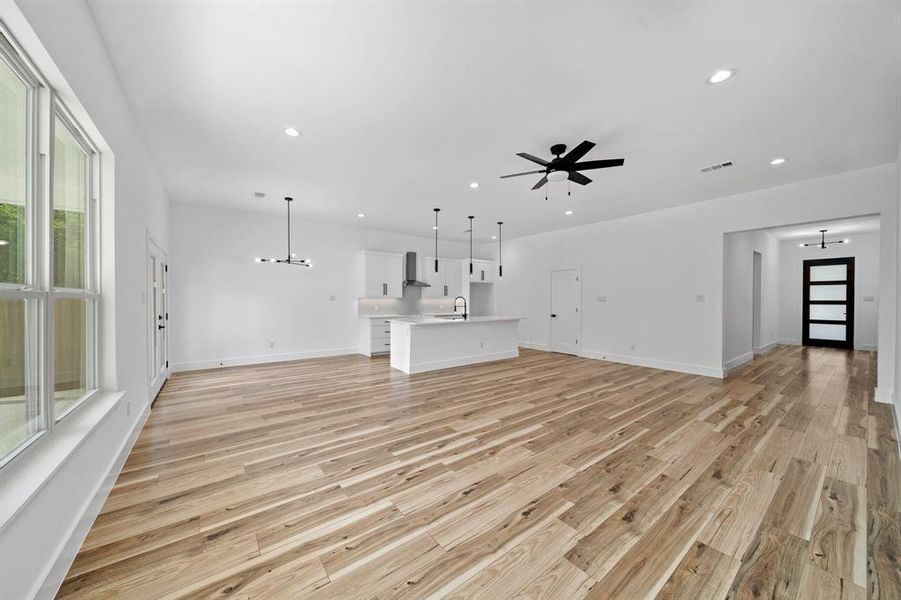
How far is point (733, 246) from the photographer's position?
6090 mm

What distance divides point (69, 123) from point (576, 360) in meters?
7.46

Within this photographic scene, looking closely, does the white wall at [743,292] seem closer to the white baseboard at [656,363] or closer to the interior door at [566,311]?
the white baseboard at [656,363]

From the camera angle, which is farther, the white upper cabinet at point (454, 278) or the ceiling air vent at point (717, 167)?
the white upper cabinet at point (454, 278)

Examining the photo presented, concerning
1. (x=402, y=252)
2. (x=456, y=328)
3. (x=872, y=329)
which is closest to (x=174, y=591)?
(x=456, y=328)

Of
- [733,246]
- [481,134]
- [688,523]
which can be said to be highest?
[481,134]

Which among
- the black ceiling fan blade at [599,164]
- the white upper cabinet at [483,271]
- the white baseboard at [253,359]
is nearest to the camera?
the black ceiling fan blade at [599,164]

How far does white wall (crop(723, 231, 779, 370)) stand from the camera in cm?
590

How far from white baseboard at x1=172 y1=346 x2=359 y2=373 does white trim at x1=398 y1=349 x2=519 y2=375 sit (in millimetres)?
2604

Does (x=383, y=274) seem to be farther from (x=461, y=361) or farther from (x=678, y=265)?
(x=678, y=265)

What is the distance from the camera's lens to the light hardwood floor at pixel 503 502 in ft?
5.16

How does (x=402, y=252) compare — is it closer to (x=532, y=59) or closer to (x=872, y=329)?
(x=532, y=59)

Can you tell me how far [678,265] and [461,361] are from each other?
14.3 ft

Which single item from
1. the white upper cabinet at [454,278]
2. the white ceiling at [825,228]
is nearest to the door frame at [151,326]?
the white upper cabinet at [454,278]

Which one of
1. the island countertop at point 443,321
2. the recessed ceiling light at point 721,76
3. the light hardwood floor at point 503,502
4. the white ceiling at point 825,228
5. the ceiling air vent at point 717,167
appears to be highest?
the ceiling air vent at point 717,167
